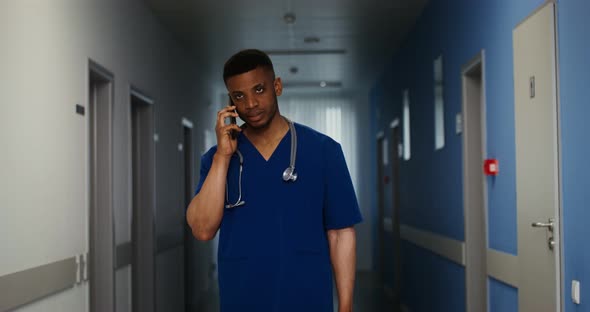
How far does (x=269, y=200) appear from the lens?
6.39 feet

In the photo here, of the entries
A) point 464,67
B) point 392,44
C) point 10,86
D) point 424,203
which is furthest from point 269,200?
point 392,44

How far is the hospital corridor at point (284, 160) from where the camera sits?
6.49ft

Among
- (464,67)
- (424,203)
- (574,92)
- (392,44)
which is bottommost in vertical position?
(424,203)

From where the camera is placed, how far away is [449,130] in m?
5.88

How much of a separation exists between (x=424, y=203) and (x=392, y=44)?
2.27 metres

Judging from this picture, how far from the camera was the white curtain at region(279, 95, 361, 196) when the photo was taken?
13.1 m

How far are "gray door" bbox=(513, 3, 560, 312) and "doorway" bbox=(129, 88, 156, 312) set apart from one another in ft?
11.7

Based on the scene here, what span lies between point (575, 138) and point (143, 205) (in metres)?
4.41

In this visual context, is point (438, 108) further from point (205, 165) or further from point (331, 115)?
point (331, 115)

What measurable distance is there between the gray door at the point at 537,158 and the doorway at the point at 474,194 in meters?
1.26

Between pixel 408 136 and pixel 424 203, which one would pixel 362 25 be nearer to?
pixel 408 136

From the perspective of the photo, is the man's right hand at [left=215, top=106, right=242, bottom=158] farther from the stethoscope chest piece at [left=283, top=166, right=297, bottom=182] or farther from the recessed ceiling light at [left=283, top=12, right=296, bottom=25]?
the recessed ceiling light at [left=283, top=12, right=296, bottom=25]

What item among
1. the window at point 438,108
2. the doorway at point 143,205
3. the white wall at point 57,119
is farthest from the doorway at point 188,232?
the window at point 438,108

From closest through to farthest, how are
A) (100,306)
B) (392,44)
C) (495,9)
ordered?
(495,9), (100,306), (392,44)
